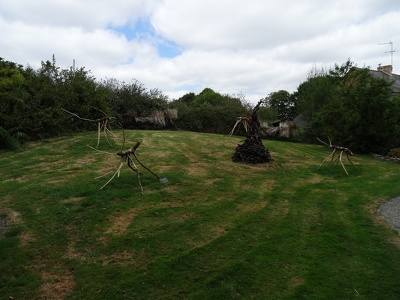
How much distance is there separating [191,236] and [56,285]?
190 centimetres

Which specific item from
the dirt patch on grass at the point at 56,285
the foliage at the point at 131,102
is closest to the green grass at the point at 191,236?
the dirt patch on grass at the point at 56,285

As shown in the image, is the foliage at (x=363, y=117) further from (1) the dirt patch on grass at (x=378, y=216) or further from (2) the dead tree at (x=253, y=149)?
(1) the dirt patch on grass at (x=378, y=216)

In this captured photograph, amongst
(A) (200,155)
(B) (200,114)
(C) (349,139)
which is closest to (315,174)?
(A) (200,155)

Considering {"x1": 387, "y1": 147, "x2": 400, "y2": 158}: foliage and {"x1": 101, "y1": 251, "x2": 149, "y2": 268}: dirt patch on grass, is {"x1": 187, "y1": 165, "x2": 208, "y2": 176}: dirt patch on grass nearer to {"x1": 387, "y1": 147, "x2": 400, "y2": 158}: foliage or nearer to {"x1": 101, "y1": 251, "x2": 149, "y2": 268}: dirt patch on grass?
{"x1": 101, "y1": 251, "x2": 149, "y2": 268}: dirt patch on grass

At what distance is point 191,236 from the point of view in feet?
14.0

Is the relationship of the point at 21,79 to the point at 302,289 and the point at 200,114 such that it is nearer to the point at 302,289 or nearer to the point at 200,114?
the point at 200,114

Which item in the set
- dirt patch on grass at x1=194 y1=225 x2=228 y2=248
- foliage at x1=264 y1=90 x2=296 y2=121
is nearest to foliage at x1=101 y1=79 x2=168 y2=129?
dirt patch on grass at x1=194 y1=225 x2=228 y2=248

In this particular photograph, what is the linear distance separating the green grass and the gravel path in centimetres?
18

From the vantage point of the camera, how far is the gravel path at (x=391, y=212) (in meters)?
5.08

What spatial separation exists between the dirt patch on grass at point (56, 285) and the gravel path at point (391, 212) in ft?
17.1

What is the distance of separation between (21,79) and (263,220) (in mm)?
13010

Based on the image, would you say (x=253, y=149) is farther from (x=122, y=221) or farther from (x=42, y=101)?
(x=42, y=101)

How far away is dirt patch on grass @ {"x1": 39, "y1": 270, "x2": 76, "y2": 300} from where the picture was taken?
297cm

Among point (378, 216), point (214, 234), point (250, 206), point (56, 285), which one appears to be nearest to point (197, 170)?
point (250, 206)
